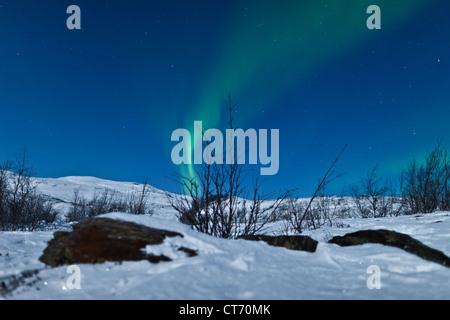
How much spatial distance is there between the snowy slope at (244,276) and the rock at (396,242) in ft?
0.88

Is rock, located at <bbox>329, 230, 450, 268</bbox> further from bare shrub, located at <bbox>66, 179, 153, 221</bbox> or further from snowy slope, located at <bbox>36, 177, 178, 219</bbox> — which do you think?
snowy slope, located at <bbox>36, 177, 178, 219</bbox>

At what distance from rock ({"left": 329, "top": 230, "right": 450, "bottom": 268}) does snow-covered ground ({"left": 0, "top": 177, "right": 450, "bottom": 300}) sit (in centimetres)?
26

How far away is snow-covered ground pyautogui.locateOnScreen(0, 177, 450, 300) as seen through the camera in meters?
1.14

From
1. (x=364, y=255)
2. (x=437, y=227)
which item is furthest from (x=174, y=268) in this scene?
(x=437, y=227)

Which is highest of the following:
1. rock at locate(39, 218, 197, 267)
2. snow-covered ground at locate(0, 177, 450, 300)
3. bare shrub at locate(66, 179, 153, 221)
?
rock at locate(39, 218, 197, 267)

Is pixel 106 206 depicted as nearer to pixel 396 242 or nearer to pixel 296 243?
pixel 296 243

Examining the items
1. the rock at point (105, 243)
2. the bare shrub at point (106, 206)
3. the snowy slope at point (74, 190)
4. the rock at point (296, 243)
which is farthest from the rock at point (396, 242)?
the snowy slope at point (74, 190)

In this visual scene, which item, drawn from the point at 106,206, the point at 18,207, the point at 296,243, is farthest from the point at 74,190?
the point at 296,243

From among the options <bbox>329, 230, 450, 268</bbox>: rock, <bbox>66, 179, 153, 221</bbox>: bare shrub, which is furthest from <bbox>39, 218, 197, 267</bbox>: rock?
<bbox>66, 179, 153, 221</bbox>: bare shrub

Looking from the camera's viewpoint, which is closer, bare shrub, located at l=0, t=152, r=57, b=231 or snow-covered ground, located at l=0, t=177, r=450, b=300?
snow-covered ground, located at l=0, t=177, r=450, b=300

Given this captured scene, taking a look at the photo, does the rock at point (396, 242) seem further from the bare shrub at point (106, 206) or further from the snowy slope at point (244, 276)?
the bare shrub at point (106, 206)

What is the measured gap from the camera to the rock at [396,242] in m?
1.80

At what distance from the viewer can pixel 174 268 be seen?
1370 millimetres
